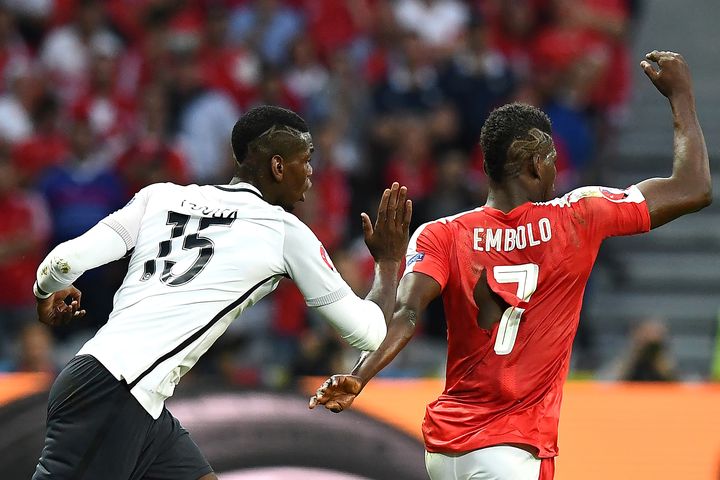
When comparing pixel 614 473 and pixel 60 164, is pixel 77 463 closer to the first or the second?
pixel 614 473

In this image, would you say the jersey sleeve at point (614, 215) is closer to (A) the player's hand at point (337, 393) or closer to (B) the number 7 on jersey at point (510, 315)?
(B) the number 7 on jersey at point (510, 315)

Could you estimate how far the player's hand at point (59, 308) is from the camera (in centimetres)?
485

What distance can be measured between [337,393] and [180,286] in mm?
695

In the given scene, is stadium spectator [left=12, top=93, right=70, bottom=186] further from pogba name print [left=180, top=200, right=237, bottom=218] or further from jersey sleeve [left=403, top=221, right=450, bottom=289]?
jersey sleeve [left=403, top=221, right=450, bottom=289]

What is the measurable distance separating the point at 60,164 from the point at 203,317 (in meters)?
6.45

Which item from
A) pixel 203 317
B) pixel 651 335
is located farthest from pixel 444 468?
pixel 651 335

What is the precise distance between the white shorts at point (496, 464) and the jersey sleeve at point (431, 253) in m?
0.61

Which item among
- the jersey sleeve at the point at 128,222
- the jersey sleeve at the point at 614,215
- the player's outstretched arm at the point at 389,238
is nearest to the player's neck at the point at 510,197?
the jersey sleeve at the point at 614,215

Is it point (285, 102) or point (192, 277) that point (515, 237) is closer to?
point (192, 277)

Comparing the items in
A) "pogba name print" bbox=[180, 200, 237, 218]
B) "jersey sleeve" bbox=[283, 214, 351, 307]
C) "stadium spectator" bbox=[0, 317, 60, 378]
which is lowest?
"stadium spectator" bbox=[0, 317, 60, 378]

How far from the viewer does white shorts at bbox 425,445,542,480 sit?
14.6 ft

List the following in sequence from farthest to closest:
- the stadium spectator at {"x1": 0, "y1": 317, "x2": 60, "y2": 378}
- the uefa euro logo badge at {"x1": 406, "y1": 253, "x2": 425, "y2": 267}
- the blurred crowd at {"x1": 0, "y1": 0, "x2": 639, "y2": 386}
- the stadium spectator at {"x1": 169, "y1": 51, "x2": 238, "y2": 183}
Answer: the stadium spectator at {"x1": 169, "y1": 51, "x2": 238, "y2": 183}
the blurred crowd at {"x1": 0, "y1": 0, "x2": 639, "y2": 386}
the stadium spectator at {"x1": 0, "y1": 317, "x2": 60, "y2": 378}
the uefa euro logo badge at {"x1": 406, "y1": 253, "x2": 425, "y2": 267}

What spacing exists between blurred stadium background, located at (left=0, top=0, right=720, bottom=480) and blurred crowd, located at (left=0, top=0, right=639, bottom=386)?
0.02 meters

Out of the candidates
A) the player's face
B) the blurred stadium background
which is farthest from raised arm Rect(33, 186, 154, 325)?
the blurred stadium background
